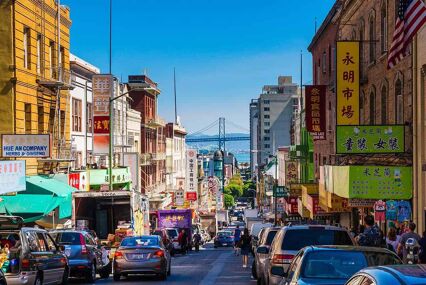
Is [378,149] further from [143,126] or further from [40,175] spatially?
[143,126]

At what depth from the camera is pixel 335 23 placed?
152ft

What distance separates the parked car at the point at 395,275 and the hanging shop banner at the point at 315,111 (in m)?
41.3

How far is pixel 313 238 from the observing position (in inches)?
640

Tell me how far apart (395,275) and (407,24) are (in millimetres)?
15866

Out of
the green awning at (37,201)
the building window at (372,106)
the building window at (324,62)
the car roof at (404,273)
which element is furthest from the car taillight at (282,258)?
the building window at (324,62)

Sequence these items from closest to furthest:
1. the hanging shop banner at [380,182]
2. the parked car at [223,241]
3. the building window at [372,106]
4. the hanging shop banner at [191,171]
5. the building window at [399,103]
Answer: the hanging shop banner at [380,182] → the building window at [399,103] → the building window at [372,106] → the parked car at [223,241] → the hanging shop banner at [191,171]

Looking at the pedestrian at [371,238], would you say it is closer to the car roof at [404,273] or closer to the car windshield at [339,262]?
the car windshield at [339,262]

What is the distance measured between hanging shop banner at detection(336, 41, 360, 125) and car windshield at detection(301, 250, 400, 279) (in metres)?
21.4

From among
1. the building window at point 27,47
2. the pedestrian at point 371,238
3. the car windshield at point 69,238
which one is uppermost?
the building window at point 27,47

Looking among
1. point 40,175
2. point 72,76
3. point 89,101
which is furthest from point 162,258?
point 89,101

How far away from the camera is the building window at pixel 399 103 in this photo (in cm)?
2952

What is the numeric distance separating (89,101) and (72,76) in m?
3.92

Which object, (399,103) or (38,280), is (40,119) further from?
(38,280)

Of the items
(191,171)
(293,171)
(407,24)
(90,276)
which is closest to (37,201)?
(90,276)
